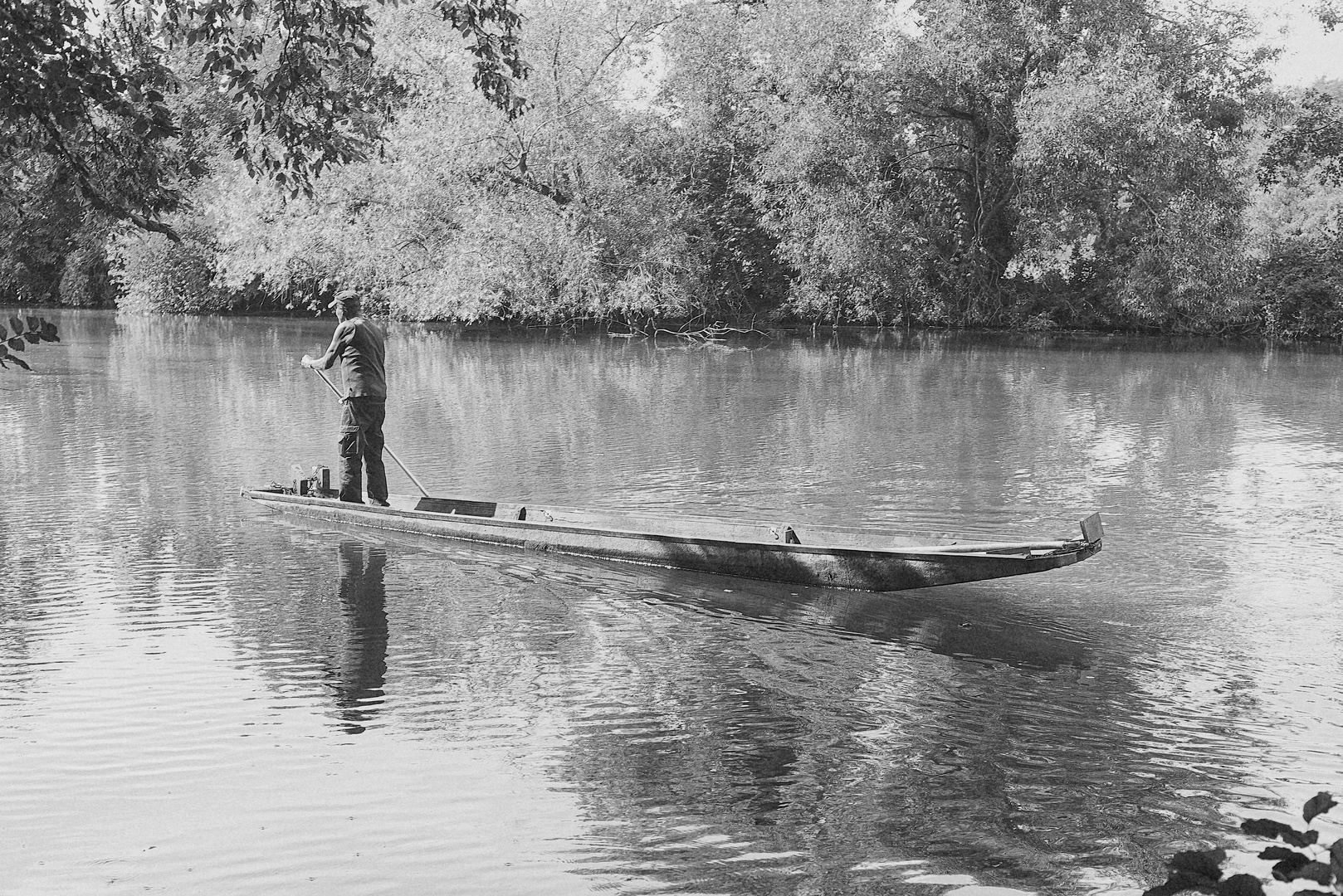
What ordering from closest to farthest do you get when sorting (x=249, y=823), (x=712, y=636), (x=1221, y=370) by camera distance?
(x=249, y=823)
(x=712, y=636)
(x=1221, y=370)

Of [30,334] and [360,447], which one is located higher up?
[30,334]

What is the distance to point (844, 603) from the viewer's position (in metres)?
8.88

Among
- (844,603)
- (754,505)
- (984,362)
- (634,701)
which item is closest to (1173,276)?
(984,362)

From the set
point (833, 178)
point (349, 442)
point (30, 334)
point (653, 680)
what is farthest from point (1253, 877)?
point (833, 178)

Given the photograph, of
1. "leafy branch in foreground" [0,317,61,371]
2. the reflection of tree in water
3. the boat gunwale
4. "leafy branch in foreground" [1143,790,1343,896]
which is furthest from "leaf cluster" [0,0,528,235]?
"leafy branch in foreground" [1143,790,1343,896]

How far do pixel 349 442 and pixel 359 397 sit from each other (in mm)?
488

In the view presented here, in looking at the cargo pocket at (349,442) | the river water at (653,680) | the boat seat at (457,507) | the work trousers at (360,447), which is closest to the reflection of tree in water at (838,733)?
the river water at (653,680)

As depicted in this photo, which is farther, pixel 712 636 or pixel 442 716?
pixel 712 636

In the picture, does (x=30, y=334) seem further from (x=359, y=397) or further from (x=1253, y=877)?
(x=359, y=397)

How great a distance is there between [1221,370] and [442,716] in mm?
22855

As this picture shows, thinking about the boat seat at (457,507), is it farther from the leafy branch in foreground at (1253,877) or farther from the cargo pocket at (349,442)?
the leafy branch in foreground at (1253,877)

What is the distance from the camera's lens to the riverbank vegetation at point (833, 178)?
105 ft

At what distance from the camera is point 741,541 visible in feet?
30.3

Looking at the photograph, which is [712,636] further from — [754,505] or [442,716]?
[754,505]
